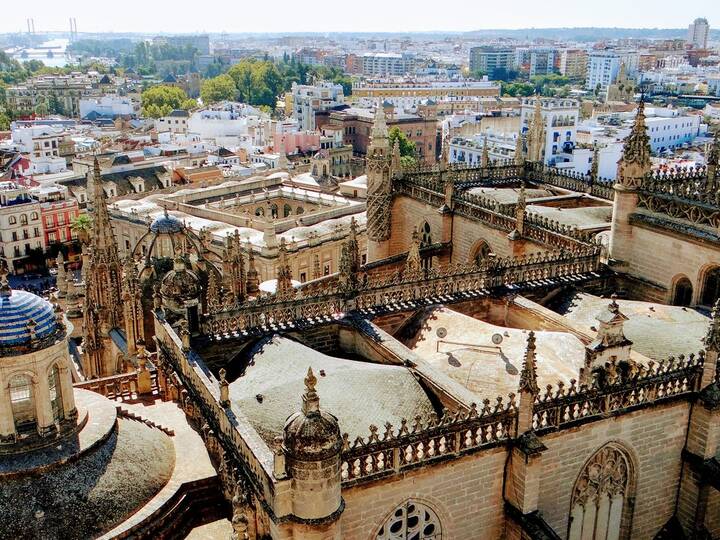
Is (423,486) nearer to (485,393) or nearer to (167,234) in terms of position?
(485,393)

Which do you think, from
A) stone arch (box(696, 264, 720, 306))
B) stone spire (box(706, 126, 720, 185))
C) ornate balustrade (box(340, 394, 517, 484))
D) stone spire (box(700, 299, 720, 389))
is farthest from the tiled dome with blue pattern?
stone spire (box(700, 299, 720, 389))

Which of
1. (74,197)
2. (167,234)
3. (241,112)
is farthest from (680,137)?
(167,234)

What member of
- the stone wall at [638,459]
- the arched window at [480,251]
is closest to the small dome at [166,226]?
the arched window at [480,251]

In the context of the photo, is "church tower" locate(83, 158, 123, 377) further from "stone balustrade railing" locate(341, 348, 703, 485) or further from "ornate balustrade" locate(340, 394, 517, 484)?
"ornate balustrade" locate(340, 394, 517, 484)

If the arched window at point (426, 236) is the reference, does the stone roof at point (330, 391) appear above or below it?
above

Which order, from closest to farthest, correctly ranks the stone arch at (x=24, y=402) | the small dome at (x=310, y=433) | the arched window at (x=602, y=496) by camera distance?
1. the small dome at (x=310, y=433)
2. the stone arch at (x=24, y=402)
3. the arched window at (x=602, y=496)

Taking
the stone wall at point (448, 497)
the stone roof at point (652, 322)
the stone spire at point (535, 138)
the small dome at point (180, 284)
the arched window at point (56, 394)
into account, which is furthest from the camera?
the stone spire at point (535, 138)

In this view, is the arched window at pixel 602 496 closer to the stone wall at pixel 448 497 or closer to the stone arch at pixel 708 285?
the stone wall at pixel 448 497

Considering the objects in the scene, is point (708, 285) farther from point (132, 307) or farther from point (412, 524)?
point (132, 307)
